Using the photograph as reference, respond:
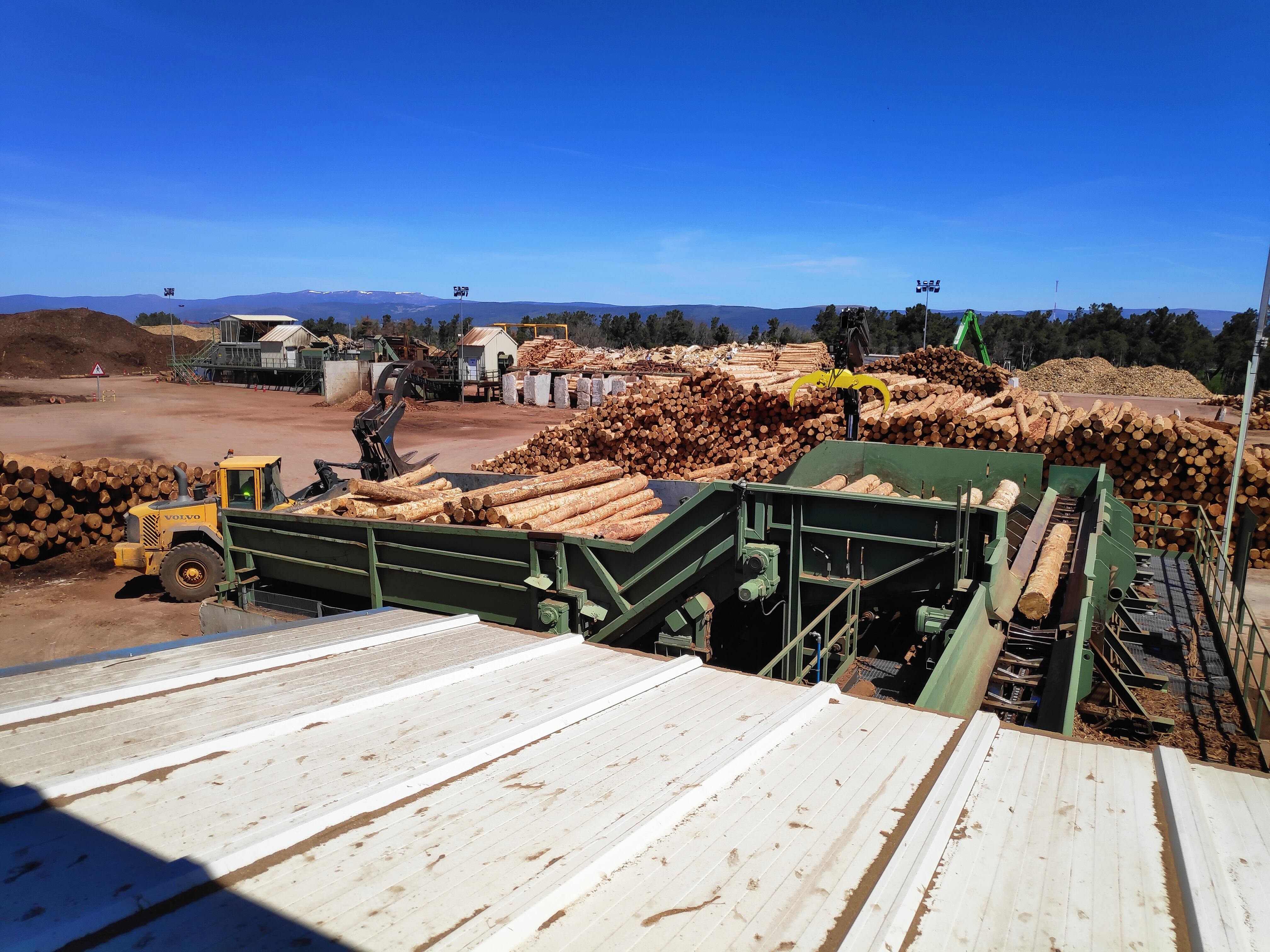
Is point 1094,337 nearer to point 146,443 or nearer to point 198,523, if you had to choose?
point 146,443

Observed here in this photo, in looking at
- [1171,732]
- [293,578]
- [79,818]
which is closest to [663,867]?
[79,818]

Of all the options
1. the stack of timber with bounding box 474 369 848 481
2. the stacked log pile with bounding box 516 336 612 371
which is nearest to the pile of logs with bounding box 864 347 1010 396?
the stack of timber with bounding box 474 369 848 481

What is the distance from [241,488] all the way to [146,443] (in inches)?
696

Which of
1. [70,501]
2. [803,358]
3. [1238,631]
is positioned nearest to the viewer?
[1238,631]

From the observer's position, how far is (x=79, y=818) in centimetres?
280

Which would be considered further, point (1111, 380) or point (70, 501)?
point (1111, 380)

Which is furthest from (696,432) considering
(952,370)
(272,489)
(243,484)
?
(952,370)

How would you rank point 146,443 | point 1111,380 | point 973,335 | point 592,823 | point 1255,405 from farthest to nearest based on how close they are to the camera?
point 1111,380 < point 973,335 < point 1255,405 < point 146,443 < point 592,823

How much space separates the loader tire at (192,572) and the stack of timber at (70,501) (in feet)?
7.37

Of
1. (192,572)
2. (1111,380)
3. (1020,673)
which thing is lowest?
(192,572)

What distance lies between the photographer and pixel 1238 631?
702 centimetres

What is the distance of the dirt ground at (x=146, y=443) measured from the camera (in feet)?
34.6

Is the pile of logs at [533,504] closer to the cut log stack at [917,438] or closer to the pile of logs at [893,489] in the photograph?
the pile of logs at [893,489]

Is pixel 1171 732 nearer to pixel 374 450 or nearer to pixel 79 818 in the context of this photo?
pixel 79 818
